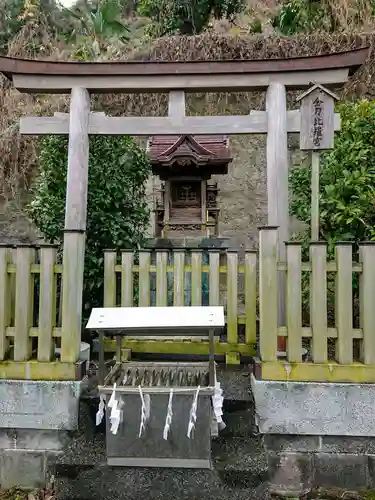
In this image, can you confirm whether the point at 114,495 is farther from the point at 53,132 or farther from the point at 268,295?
the point at 53,132

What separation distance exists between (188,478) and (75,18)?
46.5 feet

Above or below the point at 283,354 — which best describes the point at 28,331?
above

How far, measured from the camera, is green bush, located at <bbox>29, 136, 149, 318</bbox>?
4934 mm

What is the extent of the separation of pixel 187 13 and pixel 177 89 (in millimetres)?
9949

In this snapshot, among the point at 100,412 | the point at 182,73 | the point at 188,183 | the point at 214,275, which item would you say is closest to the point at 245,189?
the point at 188,183

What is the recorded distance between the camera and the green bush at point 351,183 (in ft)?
14.0

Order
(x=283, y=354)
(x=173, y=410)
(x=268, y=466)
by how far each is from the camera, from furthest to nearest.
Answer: (x=283, y=354), (x=268, y=466), (x=173, y=410)

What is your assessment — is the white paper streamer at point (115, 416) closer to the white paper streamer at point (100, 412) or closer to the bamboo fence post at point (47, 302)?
the white paper streamer at point (100, 412)

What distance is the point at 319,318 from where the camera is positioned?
3.20m

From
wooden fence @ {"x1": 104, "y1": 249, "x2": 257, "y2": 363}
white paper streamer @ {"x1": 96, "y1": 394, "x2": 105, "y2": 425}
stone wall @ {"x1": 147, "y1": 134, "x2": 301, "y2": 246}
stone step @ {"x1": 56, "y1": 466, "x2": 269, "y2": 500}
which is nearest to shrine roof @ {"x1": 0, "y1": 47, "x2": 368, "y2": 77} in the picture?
wooden fence @ {"x1": 104, "y1": 249, "x2": 257, "y2": 363}

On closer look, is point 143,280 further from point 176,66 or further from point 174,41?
point 174,41

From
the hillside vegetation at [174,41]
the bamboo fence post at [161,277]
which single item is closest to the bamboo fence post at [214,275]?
the bamboo fence post at [161,277]

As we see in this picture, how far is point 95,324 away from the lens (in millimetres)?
2893

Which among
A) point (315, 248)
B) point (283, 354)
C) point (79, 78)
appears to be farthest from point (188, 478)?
point (79, 78)
